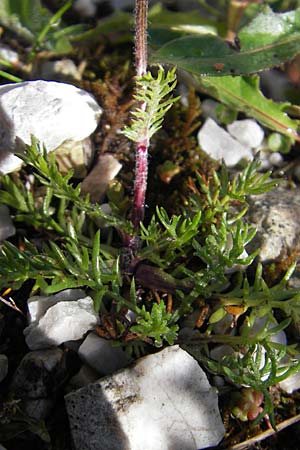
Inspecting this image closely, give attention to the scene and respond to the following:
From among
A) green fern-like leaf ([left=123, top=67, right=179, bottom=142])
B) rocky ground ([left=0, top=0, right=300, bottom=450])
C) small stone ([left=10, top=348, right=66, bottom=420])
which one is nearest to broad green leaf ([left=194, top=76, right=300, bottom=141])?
rocky ground ([left=0, top=0, right=300, bottom=450])

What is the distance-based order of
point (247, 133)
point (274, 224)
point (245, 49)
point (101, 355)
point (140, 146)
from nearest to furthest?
point (101, 355) → point (140, 146) → point (274, 224) → point (245, 49) → point (247, 133)

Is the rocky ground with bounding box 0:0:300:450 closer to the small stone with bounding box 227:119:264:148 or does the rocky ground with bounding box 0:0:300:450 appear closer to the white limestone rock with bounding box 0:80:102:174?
the white limestone rock with bounding box 0:80:102:174

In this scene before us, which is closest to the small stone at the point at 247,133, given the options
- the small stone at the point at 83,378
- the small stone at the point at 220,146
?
the small stone at the point at 220,146

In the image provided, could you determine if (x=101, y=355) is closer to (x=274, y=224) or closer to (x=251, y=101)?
(x=274, y=224)

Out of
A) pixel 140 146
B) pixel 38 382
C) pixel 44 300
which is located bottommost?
pixel 38 382

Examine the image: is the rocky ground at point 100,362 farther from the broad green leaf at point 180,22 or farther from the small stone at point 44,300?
the broad green leaf at point 180,22

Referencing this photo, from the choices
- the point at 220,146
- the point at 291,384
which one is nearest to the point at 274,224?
the point at 220,146
